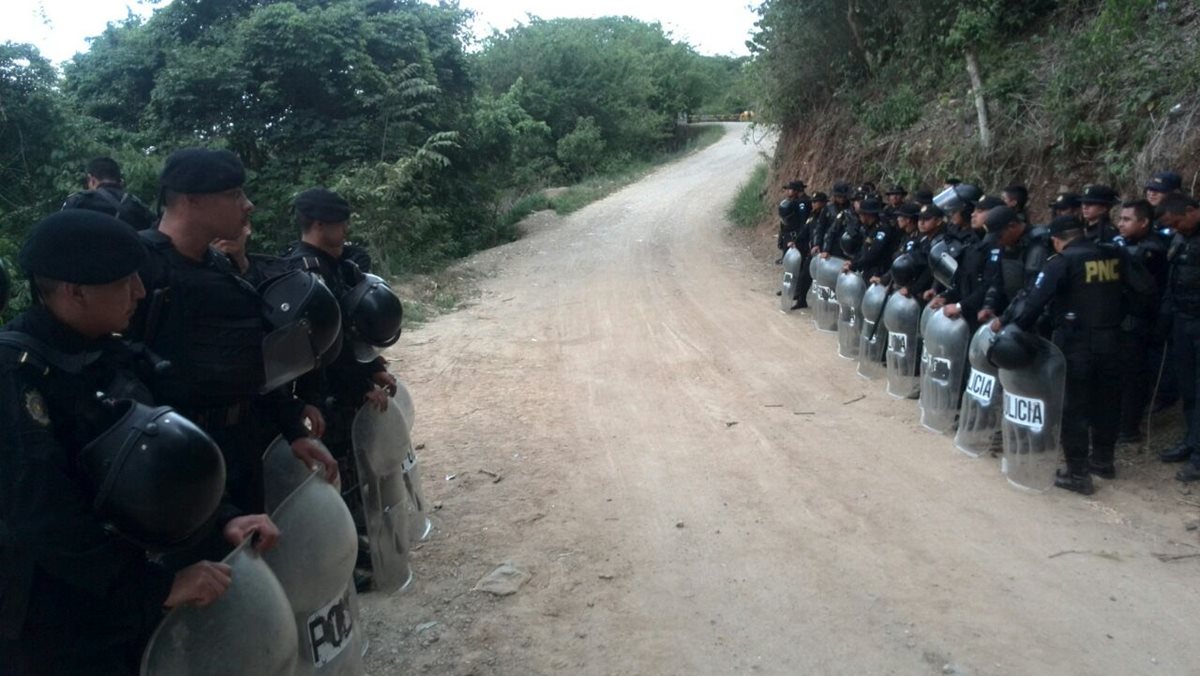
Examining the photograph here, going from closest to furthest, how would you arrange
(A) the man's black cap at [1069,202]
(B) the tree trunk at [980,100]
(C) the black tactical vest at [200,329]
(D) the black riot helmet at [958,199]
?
(C) the black tactical vest at [200,329], (A) the man's black cap at [1069,202], (D) the black riot helmet at [958,199], (B) the tree trunk at [980,100]

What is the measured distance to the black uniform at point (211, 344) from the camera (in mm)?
2951

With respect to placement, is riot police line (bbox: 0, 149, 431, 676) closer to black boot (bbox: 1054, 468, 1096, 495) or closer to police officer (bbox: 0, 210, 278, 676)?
police officer (bbox: 0, 210, 278, 676)

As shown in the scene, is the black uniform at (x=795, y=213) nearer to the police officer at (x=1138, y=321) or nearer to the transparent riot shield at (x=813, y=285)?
the transparent riot shield at (x=813, y=285)

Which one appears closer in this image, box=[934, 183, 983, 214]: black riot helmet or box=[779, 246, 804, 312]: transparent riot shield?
box=[934, 183, 983, 214]: black riot helmet

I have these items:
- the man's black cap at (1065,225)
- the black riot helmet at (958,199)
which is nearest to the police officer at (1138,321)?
the man's black cap at (1065,225)

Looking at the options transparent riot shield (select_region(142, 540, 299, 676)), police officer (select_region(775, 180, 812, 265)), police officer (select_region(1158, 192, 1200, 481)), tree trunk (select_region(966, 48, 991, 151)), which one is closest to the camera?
transparent riot shield (select_region(142, 540, 299, 676))

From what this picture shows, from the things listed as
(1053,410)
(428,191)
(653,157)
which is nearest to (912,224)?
(1053,410)

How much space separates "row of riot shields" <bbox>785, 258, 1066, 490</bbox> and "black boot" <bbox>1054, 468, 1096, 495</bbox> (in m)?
0.07

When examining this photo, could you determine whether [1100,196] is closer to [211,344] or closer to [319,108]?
[211,344]

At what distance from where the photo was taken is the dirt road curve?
397 centimetres

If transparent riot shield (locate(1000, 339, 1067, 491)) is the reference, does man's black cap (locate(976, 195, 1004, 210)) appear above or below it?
above

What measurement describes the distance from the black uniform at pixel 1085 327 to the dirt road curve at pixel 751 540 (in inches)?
17.0

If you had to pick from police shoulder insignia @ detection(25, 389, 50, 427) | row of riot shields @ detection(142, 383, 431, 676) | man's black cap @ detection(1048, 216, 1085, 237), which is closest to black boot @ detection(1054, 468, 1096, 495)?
man's black cap @ detection(1048, 216, 1085, 237)

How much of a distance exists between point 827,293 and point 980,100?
3.74m
